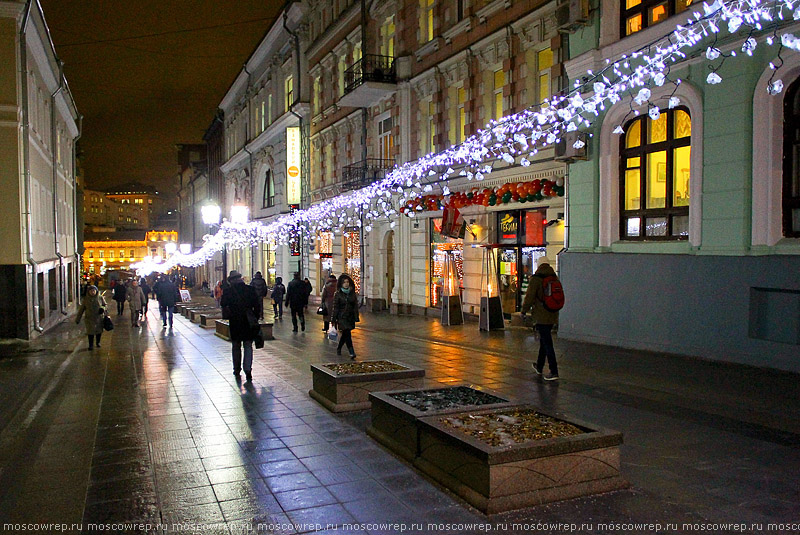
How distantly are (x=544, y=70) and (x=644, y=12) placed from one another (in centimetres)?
376

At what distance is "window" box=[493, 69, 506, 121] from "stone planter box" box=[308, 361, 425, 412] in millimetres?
11701

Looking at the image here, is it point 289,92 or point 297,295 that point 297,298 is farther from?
point 289,92

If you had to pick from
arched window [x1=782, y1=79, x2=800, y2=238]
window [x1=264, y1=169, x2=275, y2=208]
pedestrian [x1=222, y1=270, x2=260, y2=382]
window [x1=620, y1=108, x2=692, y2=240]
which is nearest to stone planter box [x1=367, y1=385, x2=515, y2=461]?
pedestrian [x1=222, y1=270, x2=260, y2=382]

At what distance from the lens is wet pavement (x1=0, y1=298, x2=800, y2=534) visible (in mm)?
4727

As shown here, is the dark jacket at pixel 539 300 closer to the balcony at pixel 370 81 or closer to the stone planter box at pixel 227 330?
the stone planter box at pixel 227 330

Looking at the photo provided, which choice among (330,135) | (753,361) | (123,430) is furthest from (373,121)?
(123,430)

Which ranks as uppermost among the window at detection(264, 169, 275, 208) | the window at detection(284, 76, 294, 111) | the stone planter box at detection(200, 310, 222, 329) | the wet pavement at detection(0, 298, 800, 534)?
the window at detection(284, 76, 294, 111)

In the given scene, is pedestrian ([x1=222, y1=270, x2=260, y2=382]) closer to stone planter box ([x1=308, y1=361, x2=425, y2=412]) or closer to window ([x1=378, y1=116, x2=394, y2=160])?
stone planter box ([x1=308, y1=361, x2=425, y2=412])

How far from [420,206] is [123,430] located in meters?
14.8

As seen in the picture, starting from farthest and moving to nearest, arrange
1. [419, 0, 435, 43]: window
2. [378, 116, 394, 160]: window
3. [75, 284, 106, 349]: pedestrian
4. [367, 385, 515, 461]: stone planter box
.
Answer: [378, 116, 394, 160]: window
[419, 0, 435, 43]: window
[75, 284, 106, 349]: pedestrian
[367, 385, 515, 461]: stone planter box

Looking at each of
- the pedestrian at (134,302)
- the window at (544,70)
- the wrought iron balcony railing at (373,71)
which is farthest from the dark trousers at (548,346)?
the pedestrian at (134,302)

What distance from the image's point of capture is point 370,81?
76.3ft

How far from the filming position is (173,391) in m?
9.74

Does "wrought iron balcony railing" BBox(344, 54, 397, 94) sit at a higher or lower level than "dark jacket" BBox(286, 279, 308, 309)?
higher
